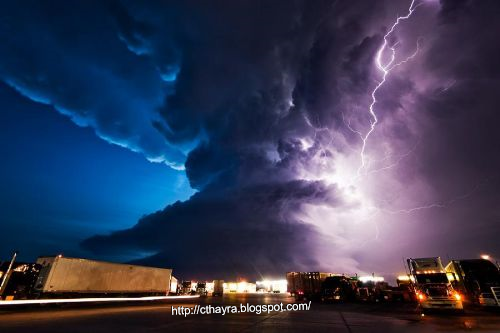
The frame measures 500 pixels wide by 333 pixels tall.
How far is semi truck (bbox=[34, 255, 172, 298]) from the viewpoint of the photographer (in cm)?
1916

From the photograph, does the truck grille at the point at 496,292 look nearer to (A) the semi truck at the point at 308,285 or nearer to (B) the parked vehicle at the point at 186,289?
(A) the semi truck at the point at 308,285

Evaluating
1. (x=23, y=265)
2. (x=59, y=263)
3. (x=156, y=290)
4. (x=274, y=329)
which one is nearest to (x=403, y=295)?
(x=156, y=290)

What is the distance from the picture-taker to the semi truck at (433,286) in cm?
1508

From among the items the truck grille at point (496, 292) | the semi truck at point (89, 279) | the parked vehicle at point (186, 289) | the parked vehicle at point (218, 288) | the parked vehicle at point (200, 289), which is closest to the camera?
the truck grille at point (496, 292)

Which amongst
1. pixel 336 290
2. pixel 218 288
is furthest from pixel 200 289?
pixel 336 290

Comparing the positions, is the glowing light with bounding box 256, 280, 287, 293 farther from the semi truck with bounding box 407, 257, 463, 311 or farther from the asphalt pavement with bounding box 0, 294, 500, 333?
the asphalt pavement with bounding box 0, 294, 500, 333

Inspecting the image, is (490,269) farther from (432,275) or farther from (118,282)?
(118,282)

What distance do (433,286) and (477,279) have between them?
647 centimetres

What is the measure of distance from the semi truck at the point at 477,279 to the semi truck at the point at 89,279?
26368 mm

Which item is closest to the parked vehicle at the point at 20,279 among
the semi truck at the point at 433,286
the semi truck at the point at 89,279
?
the semi truck at the point at 89,279

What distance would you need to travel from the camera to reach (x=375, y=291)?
110ft

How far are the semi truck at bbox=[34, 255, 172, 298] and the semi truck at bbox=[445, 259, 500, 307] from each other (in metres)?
26.4

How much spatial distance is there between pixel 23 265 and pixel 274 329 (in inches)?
808

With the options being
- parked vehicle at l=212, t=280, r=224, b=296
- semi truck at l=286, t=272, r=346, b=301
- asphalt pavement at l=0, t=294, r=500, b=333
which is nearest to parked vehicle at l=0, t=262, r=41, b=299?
asphalt pavement at l=0, t=294, r=500, b=333
